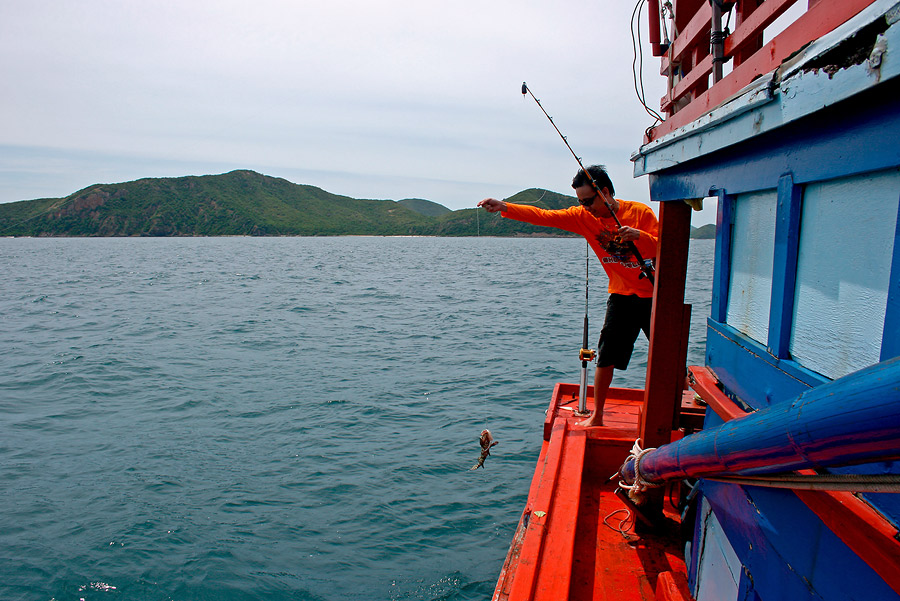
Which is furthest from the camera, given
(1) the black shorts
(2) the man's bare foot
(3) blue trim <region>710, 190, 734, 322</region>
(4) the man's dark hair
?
(2) the man's bare foot

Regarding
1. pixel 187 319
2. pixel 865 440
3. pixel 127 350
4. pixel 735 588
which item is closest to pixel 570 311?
pixel 187 319

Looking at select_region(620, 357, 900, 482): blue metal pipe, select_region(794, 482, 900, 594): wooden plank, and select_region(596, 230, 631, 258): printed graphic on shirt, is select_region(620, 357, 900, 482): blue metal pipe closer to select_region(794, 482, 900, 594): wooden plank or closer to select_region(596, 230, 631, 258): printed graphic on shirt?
select_region(794, 482, 900, 594): wooden plank

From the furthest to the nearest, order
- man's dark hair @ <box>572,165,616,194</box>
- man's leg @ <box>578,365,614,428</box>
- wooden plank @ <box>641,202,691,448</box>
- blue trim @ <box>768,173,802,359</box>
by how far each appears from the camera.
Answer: man's leg @ <box>578,365,614,428</box> → man's dark hair @ <box>572,165,616,194</box> → wooden plank @ <box>641,202,691,448</box> → blue trim @ <box>768,173,802,359</box>

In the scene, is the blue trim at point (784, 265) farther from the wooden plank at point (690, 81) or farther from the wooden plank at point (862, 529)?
the wooden plank at point (690, 81)

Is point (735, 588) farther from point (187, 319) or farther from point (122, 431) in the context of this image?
point (187, 319)

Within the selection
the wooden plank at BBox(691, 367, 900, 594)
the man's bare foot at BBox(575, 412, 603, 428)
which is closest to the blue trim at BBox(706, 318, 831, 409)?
the wooden plank at BBox(691, 367, 900, 594)

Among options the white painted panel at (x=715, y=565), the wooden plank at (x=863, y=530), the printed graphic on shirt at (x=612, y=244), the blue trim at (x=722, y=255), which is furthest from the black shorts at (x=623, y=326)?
the wooden plank at (x=863, y=530)

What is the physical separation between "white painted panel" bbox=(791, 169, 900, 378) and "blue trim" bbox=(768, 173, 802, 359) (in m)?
0.02

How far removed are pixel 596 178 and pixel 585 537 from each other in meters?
2.49

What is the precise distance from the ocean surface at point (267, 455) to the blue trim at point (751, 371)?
3580 mm

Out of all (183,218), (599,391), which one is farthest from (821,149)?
(183,218)

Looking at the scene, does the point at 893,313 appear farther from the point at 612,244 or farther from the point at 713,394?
the point at 612,244

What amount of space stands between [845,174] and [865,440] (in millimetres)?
971

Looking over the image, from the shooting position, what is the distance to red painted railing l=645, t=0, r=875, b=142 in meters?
1.69
